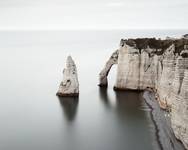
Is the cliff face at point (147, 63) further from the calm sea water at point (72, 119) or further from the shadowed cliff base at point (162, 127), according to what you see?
the calm sea water at point (72, 119)

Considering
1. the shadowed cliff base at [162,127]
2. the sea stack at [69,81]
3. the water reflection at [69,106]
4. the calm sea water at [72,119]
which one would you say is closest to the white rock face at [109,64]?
the calm sea water at [72,119]

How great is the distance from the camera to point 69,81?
55.2 m

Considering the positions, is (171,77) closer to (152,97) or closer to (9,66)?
(152,97)

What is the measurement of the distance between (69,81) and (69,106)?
15.1 feet

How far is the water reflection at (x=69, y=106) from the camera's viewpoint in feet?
158

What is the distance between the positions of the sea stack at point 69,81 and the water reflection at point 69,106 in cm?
104

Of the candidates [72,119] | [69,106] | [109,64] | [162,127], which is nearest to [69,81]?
[69,106]

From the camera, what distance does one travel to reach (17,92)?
205ft

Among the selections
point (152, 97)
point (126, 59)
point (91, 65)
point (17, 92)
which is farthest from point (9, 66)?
point (152, 97)

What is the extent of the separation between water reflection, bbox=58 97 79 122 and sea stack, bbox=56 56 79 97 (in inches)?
40.8

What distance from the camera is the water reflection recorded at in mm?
48009

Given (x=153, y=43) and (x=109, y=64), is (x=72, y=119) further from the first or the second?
(x=153, y=43)

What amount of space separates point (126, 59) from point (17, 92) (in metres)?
19.0

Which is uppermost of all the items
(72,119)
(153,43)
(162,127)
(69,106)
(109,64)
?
(153,43)
